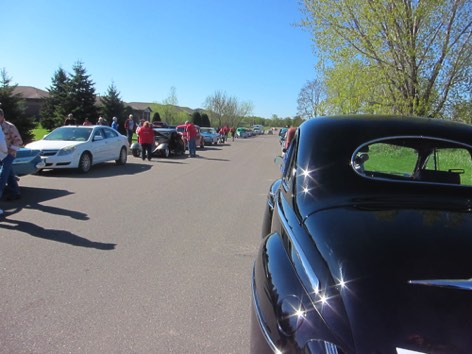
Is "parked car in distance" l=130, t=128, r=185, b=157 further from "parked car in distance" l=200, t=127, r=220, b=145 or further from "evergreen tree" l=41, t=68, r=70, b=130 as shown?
"evergreen tree" l=41, t=68, r=70, b=130

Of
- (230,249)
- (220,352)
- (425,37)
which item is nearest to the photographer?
(220,352)

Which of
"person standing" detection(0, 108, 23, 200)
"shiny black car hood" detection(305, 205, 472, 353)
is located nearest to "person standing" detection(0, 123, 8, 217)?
"person standing" detection(0, 108, 23, 200)

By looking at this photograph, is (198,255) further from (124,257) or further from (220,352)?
(220,352)

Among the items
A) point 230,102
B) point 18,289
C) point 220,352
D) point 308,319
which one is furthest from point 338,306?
point 230,102

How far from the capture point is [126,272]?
14.3 ft

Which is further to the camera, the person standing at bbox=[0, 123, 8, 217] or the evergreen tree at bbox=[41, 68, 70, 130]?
the evergreen tree at bbox=[41, 68, 70, 130]

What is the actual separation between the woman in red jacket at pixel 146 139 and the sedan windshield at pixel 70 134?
3473mm

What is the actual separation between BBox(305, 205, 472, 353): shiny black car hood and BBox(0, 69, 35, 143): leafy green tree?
82.9ft

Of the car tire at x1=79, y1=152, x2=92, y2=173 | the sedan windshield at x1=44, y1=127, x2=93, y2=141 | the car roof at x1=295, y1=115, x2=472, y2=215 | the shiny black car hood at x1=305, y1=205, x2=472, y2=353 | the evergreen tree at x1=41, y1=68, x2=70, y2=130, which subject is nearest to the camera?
the shiny black car hood at x1=305, y1=205, x2=472, y2=353

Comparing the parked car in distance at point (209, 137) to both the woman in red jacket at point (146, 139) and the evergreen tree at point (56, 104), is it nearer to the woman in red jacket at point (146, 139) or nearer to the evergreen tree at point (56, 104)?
the evergreen tree at point (56, 104)

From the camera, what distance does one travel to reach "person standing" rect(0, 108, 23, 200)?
7.11 m

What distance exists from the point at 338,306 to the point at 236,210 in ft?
20.1

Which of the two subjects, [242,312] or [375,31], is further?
[375,31]

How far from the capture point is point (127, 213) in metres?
7.15
